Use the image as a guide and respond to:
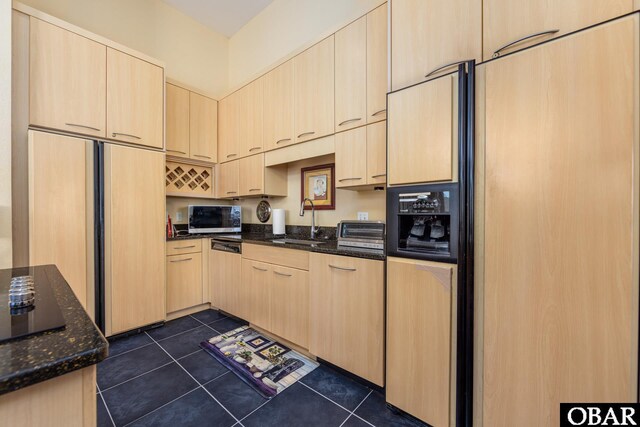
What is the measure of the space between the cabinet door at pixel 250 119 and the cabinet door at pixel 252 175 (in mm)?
74

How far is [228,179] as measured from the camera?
10.4 feet

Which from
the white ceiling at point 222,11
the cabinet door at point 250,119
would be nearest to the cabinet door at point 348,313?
the cabinet door at point 250,119

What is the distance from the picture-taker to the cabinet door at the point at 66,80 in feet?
6.35

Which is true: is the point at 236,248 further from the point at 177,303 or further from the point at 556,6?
the point at 556,6

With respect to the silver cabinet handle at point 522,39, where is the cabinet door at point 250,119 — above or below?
above

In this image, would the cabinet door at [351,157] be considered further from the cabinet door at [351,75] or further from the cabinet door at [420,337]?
the cabinet door at [420,337]

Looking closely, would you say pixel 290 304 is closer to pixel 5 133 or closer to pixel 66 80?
pixel 5 133

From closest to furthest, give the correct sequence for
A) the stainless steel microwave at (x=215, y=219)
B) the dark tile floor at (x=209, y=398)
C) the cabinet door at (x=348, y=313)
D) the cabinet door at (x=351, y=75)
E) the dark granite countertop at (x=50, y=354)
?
the dark granite countertop at (x=50, y=354) → the dark tile floor at (x=209, y=398) → the cabinet door at (x=348, y=313) → the cabinet door at (x=351, y=75) → the stainless steel microwave at (x=215, y=219)

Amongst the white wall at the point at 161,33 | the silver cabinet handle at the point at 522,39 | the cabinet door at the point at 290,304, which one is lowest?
the cabinet door at the point at 290,304

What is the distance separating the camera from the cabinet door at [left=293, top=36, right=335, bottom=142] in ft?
6.87

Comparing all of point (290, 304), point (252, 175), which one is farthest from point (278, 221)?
point (290, 304)

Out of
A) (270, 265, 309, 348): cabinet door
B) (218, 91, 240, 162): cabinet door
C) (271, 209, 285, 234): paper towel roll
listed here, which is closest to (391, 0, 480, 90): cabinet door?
(270, 265, 309, 348): cabinet door

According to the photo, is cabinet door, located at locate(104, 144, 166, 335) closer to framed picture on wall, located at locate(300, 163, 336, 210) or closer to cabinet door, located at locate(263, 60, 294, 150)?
cabinet door, located at locate(263, 60, 294, 150)

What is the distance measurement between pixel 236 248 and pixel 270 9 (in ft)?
9.24
